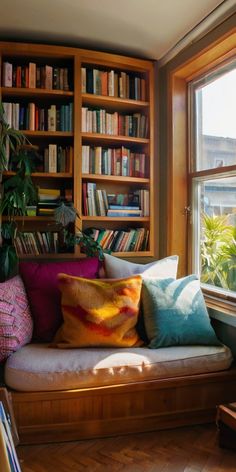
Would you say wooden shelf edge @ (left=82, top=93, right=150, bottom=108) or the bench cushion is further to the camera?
wooden shelf edge @ (left=82, top=93, right=150, bottom=108)

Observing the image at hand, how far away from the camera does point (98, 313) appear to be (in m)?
2.14

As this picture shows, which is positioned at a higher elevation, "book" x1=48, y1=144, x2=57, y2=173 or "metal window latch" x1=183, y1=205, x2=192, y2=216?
"book" x1=48, y1=144, x2=57, y2=173

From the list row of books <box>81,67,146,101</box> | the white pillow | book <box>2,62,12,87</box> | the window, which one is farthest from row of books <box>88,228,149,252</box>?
book <box>2,62,12,87</box>

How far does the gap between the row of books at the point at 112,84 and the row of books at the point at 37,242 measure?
1.11m

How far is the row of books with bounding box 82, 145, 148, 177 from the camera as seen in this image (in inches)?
111

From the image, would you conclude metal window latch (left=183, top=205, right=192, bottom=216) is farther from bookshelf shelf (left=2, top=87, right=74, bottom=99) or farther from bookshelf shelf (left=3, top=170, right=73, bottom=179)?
bookshelf shelf (left=2, top=87, right=74, bottom=99)

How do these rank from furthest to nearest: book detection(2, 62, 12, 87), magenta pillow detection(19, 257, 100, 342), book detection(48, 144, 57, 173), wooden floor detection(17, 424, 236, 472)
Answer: book detection(48, 144, 57, 173) < book detection(2, 62, 12, 87) < magenta pillow detection(19, 257, 100, 342) < wooden floor detection(17, 424, 236, 472)

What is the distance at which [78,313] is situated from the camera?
7.00ft

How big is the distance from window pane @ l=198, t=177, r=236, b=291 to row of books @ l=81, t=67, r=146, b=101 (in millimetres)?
896

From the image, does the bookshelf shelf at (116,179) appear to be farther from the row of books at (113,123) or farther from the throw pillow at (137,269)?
the throw pillow at (137,269)

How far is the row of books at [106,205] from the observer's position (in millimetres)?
2828

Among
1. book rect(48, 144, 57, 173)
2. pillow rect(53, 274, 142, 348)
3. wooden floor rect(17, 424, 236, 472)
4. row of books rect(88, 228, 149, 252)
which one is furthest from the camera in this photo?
row of books rect(88, 228, 149, 252)

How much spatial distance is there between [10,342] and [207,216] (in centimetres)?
160

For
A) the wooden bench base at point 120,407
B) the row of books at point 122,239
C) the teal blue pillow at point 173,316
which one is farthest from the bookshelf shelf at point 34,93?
the wooden bench base at point 120,407
